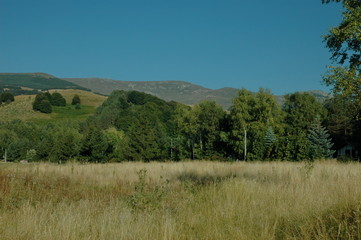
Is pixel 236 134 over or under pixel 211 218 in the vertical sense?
under

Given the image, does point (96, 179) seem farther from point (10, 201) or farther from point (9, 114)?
point (9, 114)

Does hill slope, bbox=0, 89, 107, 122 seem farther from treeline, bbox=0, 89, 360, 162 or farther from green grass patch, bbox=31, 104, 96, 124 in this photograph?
treeline, bbox=0, 89, 360, 162

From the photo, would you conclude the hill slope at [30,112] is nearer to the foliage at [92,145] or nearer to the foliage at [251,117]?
the foliage at [92,145]

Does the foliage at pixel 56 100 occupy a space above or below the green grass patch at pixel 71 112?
above

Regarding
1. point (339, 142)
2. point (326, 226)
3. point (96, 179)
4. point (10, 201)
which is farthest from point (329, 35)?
point (339, 142)

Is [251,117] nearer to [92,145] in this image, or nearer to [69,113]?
[92,145]

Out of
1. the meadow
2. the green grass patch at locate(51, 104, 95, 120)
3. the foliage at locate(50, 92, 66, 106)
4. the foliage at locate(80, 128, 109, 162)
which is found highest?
the foliage at locate(50, 92, 66, 106)

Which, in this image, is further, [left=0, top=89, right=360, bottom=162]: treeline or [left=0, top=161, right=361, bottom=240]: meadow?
[left=0, top=89, right=360, bottom=162]: treeline

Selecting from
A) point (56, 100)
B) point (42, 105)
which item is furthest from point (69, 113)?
point (56, 100)

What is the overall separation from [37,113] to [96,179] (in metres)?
157

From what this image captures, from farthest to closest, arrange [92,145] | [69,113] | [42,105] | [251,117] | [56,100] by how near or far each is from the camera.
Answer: [56,100], [69,113], [42,105], [92,145], [251,117]

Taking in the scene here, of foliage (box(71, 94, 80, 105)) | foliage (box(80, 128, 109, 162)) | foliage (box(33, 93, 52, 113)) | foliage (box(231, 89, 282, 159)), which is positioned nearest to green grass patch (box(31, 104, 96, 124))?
foliage (box(33, 93, 52, 113))

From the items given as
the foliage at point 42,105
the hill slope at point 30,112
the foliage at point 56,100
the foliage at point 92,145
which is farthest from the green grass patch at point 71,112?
the foliage at point 92,145

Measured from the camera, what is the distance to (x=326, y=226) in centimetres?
499
